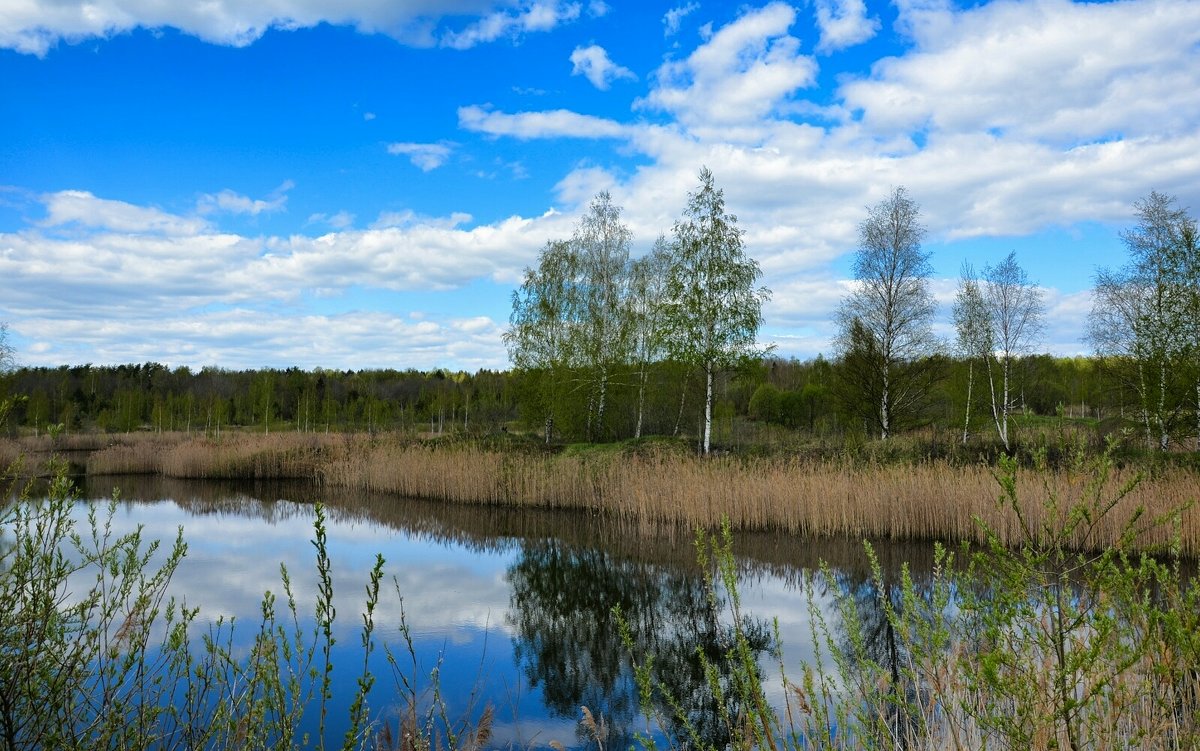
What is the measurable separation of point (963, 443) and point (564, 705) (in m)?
14.6

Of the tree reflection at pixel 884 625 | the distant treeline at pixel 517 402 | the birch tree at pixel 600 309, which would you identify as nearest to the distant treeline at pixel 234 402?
the distant treeline at pixel 517 402

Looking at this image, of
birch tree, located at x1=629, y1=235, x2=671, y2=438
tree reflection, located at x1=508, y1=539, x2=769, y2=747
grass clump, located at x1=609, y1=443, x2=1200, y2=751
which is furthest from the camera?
birch tree, located at x1=629, y1=235, x2=671, y2=438

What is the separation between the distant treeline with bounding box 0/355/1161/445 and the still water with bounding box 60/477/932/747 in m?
10.1

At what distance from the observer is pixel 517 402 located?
40156 millimetres

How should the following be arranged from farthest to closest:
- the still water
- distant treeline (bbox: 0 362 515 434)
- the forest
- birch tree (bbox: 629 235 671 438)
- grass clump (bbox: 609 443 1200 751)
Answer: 1. distant treeline (bbox: 0 362 515 434)
2. birch tree (bbox: 629 235 671 438)
3. the forest
4. the still water
5. grass clump (bbox: 609 443 1200 751)

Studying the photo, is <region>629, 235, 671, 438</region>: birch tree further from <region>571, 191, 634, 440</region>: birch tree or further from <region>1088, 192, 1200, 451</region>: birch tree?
<region>1088, 192, 1200, 451</region>: birch tree

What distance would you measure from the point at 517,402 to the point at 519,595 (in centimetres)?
3004

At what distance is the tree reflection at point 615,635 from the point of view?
21.0ft

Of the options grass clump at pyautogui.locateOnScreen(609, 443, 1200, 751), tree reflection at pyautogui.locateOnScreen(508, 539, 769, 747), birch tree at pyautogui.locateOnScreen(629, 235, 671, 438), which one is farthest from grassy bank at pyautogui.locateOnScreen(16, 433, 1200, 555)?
birch tree at pyautogui.locateOnScreen(629, 235, 671, 438)

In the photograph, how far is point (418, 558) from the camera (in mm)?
12680

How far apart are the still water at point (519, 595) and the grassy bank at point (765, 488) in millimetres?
561

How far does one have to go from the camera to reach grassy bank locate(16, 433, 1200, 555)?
11.7 m

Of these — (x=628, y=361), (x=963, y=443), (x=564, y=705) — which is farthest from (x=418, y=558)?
(x=628, y=361)

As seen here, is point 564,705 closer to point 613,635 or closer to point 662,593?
point 613,635
